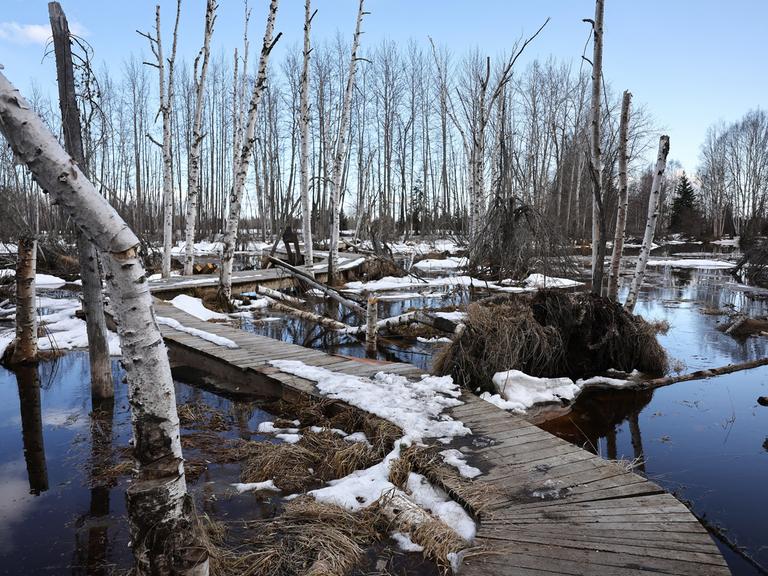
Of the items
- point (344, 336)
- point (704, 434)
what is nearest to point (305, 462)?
point (704, 434)

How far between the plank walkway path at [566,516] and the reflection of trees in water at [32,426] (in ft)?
11.6

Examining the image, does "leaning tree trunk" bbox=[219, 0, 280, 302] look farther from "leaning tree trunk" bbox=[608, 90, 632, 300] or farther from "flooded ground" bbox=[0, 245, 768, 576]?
"leaning tree trunk" bbox=[608, 90, 632, 300]

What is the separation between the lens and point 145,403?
2.23m

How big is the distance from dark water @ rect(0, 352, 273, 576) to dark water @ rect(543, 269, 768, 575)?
344cm

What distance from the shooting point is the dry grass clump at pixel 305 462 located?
4.05 meters

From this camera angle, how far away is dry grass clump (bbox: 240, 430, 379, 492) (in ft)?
13.3

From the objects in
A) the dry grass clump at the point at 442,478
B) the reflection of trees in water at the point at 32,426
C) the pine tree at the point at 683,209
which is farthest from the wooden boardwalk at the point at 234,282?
the pine tree at the point at 683,209

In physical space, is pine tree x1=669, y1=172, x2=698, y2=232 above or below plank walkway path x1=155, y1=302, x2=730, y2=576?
above

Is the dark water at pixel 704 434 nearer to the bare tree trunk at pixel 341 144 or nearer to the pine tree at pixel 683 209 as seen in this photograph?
the bare tree trunk at pixel 341 144

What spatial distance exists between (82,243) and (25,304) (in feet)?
8.30

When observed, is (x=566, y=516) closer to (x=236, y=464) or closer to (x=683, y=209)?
(x=236, y=464)

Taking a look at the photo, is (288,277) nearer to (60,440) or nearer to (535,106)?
(60,440)

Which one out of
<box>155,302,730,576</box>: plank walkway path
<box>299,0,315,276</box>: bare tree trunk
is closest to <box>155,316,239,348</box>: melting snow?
<box>155,302,730,576</box>: plank walkway path

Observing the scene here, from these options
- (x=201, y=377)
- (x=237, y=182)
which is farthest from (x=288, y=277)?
(x=201, y=377)
